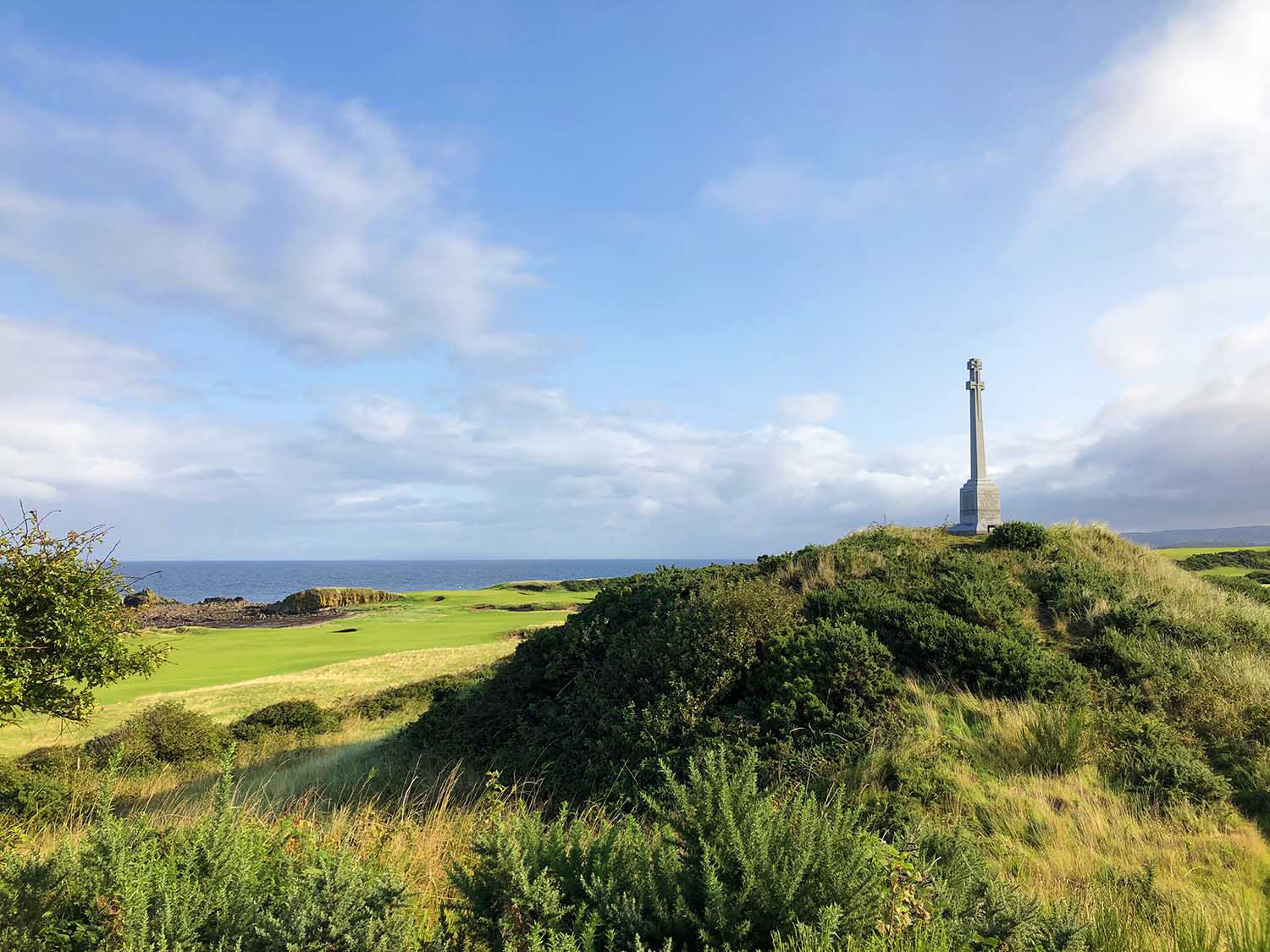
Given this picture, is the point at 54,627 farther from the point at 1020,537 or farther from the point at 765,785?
the point at 1020,537

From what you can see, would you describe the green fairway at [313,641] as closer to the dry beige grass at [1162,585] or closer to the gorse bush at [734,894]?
the gorse bush at [734,894]

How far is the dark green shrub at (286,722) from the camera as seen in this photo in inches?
560

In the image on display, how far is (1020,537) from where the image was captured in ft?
44.3

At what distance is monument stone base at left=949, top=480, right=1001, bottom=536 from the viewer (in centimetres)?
2170

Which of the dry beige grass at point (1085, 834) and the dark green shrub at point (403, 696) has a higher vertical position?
the dry beige grass at point (1085, 834)

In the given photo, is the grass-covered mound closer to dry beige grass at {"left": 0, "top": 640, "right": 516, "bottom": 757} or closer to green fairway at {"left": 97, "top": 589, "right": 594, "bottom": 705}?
dry beige grass at {"left": 0, "top": 640, "right": 516, "bottom": 757}

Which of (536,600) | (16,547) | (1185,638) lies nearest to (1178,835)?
(1185,638)

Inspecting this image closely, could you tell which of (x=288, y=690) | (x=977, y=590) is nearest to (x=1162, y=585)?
(x=977, y=590)

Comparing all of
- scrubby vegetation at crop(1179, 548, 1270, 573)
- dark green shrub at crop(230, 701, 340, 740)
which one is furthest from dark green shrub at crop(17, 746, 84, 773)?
scrubby vegetation at crop(1179, 548, 1270, 573)

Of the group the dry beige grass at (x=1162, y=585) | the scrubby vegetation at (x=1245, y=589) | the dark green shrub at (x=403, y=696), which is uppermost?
the dry beige grass at (x=1162, y=585)

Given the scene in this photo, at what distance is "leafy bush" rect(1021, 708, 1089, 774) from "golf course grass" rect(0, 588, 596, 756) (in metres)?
11.9

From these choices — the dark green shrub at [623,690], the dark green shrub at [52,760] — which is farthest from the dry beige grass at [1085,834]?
the dark green shrub at [52,760]

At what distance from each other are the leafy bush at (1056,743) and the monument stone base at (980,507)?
15186 millimetres

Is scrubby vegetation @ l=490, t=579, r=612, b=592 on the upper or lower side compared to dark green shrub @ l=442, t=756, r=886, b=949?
lower
